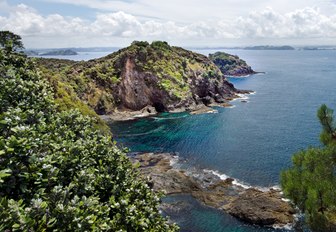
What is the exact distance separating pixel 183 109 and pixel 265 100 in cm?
3643

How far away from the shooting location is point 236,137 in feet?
246

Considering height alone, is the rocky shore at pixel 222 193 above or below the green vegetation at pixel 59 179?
below

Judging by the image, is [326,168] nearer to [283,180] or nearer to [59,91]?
[283,180]

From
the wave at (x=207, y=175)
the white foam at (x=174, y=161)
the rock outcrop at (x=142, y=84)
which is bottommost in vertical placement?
the wave at (x=207, y=175)

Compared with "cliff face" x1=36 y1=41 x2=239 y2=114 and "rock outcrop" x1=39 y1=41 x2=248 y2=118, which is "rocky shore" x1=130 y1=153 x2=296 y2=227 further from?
"cliff face" x1=36 y1=41 x2=239 y2=114

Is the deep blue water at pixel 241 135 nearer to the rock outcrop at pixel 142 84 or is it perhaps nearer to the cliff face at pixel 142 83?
the rock outcrop at pixel 142 84

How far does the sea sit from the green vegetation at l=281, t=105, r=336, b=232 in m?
18.6

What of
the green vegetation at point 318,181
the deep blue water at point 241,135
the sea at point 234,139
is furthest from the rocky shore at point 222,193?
the green vegetation at point 318,181

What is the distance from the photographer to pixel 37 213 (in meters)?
9.55

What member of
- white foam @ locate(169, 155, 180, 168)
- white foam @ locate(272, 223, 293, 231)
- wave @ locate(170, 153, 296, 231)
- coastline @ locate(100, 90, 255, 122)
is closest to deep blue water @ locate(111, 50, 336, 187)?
wave @ locate(170, 153, 296, 231)

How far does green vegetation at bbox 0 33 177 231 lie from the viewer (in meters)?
9.98

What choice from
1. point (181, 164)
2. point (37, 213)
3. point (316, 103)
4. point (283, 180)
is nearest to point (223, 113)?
point (316, 103)

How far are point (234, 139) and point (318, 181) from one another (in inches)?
2122

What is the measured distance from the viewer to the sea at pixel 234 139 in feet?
140
